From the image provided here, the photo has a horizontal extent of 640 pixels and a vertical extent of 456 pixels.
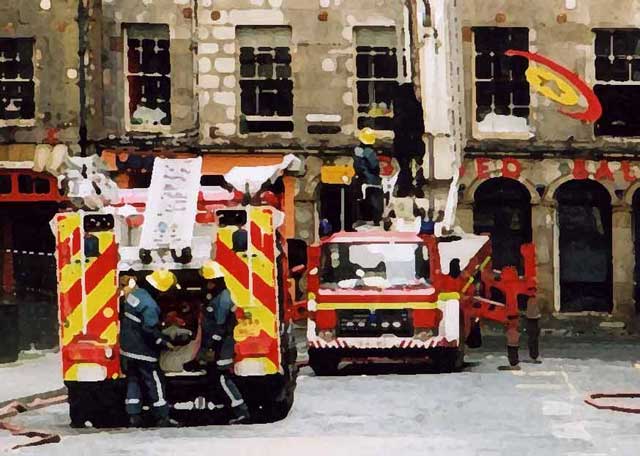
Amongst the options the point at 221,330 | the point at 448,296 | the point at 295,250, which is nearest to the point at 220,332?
the point at 221,330

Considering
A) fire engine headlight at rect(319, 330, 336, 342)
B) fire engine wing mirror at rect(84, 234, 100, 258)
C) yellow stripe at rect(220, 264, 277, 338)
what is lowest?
fire engine headlight at rect(319, 330, 336, 342)

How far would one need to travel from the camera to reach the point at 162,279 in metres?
11.5

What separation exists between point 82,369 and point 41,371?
533 cm

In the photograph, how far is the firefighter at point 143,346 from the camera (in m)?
11.3

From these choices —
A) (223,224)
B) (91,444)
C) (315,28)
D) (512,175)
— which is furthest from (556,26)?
(91,444)

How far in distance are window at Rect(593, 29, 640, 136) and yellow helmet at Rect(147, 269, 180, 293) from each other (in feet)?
52.1

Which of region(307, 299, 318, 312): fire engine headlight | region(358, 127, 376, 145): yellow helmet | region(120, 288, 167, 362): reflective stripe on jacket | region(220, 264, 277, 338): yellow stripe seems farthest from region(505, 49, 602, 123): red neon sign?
region(120, 288, 167, 362): reflective stripe on jacket

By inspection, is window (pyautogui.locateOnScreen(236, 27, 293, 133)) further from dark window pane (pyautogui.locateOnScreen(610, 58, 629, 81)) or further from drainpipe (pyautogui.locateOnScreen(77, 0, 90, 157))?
dark window pane (pyautogui.locateOnScreen(610, 58, 629, 81))

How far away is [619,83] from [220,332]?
16.2 m

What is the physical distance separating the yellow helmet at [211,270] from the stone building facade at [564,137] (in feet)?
47.6

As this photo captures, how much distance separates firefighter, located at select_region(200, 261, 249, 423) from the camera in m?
11.3

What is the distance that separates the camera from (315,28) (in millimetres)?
25766

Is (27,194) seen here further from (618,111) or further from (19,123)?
(618,111)

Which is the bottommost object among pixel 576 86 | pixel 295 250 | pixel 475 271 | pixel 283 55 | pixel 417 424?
pixel 417 424
